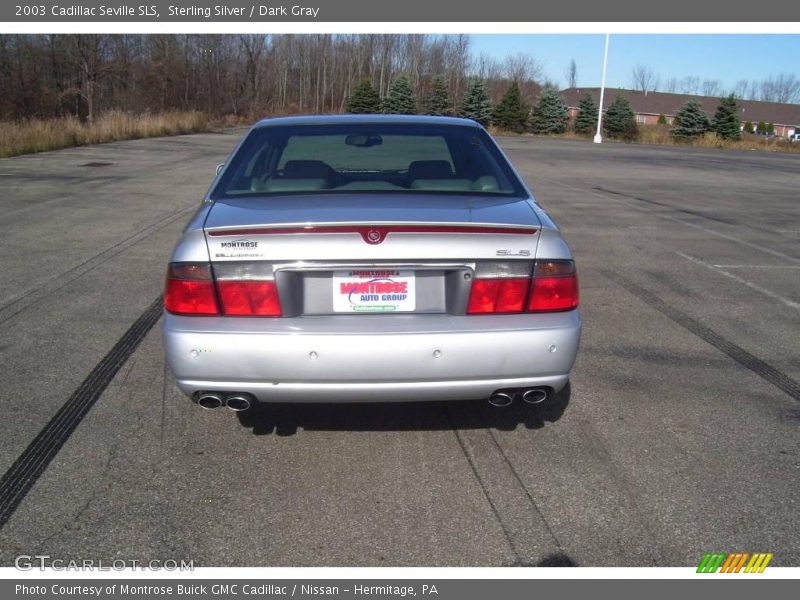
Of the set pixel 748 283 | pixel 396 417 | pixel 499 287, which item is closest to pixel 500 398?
pixel 499 287

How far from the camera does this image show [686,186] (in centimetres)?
1816

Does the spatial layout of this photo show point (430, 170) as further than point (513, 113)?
No

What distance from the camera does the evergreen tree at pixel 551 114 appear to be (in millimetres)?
56688

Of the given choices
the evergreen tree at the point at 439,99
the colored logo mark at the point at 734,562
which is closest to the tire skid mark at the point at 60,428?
the colored logo mark at the point at 734,562

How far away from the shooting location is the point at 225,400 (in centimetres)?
320

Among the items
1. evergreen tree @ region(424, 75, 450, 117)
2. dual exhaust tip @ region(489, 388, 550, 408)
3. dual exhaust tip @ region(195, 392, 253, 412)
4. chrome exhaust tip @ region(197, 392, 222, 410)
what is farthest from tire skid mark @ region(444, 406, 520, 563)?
Result: evergreen tree @ region(424, 75, 450, 117)

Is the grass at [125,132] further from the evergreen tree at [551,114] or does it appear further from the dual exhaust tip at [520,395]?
Answer: the dual exhaust tip at [520,395]

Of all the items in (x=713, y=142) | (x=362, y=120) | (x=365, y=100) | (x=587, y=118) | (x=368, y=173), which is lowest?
(x=713, y=142)

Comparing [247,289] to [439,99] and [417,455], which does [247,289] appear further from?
[439,99]

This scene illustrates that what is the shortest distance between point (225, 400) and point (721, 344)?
3815mm

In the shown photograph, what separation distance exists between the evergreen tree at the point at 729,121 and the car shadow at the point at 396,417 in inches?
1982

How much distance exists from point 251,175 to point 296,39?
77867 mm

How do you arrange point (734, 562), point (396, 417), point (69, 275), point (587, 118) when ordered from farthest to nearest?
1. point (587, 118)
2. point (69, 275)
3. point (396, 417)
4. point (734, 562)
